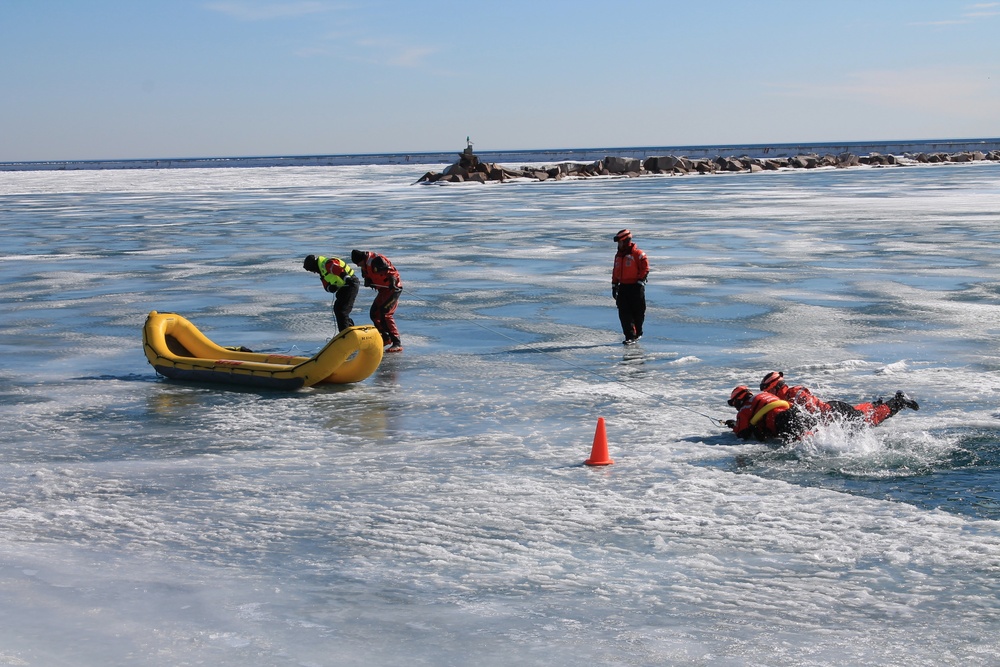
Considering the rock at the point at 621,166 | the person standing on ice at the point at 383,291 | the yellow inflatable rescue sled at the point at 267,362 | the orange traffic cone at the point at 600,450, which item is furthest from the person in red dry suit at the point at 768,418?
the rock at the point at 621,166

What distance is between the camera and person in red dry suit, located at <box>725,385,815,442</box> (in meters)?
7.43

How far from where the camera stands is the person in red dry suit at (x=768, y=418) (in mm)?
7430

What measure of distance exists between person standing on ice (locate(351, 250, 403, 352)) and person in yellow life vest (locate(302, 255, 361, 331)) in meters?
0.17

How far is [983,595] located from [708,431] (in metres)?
3.12

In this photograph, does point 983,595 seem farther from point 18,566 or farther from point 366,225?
point 366,225

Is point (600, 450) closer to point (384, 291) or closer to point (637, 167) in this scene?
point (384, 291)

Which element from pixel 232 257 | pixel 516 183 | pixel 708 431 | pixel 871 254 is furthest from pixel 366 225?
pixel 516 183

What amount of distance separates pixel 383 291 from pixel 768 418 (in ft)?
17.1

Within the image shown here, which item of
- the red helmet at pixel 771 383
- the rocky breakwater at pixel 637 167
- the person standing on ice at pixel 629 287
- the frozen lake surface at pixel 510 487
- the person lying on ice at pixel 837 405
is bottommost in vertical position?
the frozen lake surface at pixel 510 487

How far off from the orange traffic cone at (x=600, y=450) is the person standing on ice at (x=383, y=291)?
4655 mm

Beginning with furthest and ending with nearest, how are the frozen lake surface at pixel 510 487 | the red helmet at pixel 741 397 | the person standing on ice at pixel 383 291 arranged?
the person standing on ice at pixel 383 291 < the red helmet at pixel 741 397 < the frozen lake surface at pixel 510 487

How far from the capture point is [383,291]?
11.7 meters

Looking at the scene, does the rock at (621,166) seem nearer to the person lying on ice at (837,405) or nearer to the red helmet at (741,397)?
the person lying on ice at (837,405)

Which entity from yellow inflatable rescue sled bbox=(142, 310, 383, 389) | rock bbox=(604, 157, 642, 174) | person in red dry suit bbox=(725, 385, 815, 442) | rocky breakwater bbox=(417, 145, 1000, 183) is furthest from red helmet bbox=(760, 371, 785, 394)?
rock bbox=(604, 157, 642, 174)
